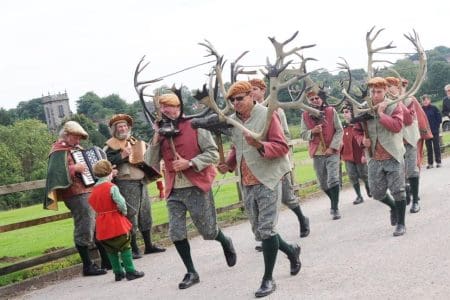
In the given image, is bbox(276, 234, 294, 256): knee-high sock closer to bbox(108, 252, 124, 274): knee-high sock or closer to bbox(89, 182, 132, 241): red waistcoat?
bbox(89, 182, 132, 241): red waistcoat

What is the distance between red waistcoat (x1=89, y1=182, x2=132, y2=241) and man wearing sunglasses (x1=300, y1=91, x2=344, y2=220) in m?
3.76

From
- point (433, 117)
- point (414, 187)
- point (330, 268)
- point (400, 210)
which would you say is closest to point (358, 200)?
point (414, 187)

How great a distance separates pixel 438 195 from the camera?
417 inches

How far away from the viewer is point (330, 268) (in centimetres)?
646

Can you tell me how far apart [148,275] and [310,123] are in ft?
12.8

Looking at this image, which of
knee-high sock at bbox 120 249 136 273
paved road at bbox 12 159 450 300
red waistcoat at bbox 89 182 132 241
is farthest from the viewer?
knee-high sock at bbox 120 249 136 273

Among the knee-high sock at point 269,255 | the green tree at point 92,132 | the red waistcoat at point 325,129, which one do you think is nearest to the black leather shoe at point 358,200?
the red waistcoat at point 325,129

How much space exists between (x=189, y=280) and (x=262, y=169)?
1.52 metres

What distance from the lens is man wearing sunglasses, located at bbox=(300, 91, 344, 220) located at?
32.4 ft

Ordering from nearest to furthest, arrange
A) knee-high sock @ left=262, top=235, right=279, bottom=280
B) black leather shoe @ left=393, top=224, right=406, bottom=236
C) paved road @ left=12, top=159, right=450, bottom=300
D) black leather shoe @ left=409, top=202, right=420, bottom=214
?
paved road @ left=12, top=159, right=450, bottom=300, knee-high sock @ left=262, top=235, right=279, bottom=280, black leather shoe @ left=393, top=224, right=406, bottom=236, black leather shoe @ left=409, top=202, right=420, bottom=214

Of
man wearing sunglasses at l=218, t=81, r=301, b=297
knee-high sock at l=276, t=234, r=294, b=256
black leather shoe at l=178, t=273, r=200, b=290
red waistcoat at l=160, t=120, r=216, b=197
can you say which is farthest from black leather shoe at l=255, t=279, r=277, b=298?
red waistcoat at l=160, t=120, r=216, b=197

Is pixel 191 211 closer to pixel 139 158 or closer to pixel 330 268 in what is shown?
pixel 330 268

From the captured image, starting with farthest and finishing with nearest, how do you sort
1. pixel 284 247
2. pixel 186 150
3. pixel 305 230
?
pixel 305 230 < pixel 186 150 < pixel 284 247

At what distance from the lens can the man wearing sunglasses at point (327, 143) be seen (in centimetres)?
988
